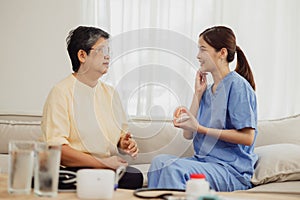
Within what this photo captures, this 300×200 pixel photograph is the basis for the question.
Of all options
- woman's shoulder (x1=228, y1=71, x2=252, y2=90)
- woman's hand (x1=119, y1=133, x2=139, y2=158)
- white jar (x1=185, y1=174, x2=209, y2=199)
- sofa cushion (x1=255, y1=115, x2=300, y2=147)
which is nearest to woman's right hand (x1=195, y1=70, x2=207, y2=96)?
woman's shoulder (x1=228, y1=71, x2=252, y2=90)

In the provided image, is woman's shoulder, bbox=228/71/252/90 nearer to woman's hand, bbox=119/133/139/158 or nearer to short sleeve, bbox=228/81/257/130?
short sleeve, bbox=228/81/257/130

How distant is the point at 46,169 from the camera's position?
1340 millimetres

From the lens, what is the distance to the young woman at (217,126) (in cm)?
202

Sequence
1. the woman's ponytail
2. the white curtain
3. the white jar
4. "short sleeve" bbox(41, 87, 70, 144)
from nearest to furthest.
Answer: the white jar → "short sleeve" bbox(41, 87, 70, 144) → the woman's ponytail → the white curtain

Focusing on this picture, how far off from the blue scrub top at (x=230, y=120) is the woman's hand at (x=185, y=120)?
10 cm

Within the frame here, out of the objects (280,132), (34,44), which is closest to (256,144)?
(280,132)

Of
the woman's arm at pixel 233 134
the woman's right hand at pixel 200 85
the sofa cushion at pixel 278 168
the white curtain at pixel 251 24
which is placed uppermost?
the white curtain at pixel 251 24

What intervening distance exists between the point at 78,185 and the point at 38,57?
2.15m

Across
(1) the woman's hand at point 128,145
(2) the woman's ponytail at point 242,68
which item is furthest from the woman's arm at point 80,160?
(2) the woman's ponytail at point 242,68

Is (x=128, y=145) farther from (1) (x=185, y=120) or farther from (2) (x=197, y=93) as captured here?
(2) (x=197, y=93)

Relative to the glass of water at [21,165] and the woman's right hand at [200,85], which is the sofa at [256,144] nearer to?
the woman's right hand at [200,85]

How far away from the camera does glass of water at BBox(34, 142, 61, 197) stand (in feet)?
4.39

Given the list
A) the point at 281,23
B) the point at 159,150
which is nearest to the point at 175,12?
the point at 281,23

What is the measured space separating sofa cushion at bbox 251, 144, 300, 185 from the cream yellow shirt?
61cm
